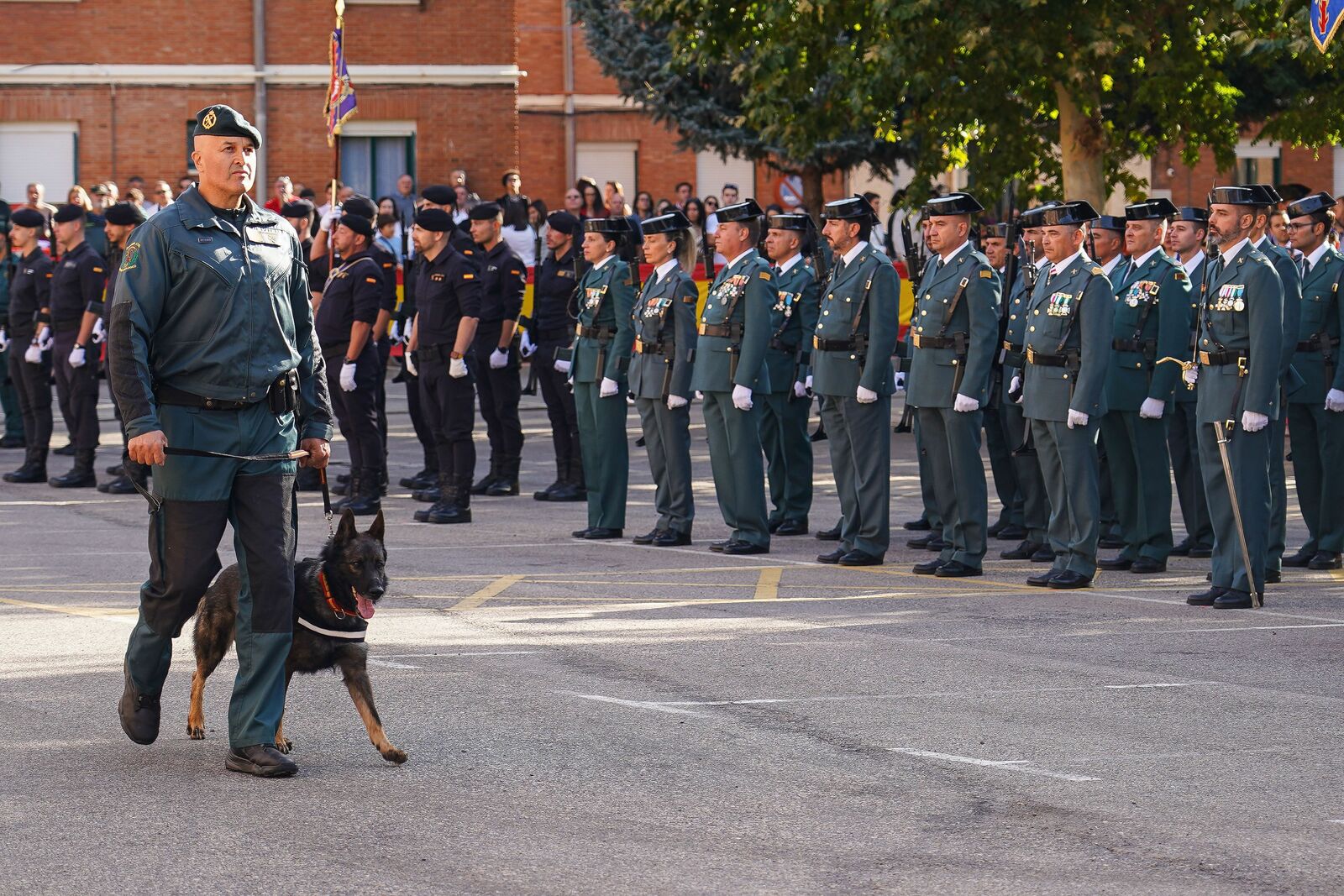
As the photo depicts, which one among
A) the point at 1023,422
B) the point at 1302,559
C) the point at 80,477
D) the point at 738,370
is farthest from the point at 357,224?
the point at 1302,559

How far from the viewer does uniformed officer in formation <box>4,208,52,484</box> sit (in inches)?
693

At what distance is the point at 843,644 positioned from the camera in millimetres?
9875

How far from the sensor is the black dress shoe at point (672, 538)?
45.1 feet

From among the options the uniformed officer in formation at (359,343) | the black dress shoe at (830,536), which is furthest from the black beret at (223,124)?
the uniformed officer in formation at (359,343)

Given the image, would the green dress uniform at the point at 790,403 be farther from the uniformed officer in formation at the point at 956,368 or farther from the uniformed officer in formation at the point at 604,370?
the uniformed officer in formation at the point at 956,368

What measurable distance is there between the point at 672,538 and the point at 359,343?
3095mm

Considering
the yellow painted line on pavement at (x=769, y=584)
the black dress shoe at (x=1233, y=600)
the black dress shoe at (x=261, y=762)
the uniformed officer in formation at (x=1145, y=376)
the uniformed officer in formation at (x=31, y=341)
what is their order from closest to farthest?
1. the black dress shoe at (x=261, y=762)
2. the black dress shoe at (x=1233, y=600)
3. the yellow painted line on pavement at (x=769, y=584)
4. the uniformed officer in formation at (x=1145, y=376)
5. the uniformed officer in formation at (x=31, y=341)

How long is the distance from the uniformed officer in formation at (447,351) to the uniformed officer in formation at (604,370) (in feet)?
2.75

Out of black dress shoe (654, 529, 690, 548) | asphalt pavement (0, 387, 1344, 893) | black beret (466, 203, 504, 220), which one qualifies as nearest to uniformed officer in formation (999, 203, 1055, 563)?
asphalt pavement (0, 387, 1344, 893)

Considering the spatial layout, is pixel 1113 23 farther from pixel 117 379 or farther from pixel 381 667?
pixel 117 379

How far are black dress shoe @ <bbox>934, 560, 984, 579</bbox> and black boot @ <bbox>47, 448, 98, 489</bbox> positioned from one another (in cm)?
801

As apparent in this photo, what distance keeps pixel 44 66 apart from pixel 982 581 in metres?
24.5

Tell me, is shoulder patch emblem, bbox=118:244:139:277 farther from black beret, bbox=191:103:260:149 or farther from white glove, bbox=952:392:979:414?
white glove, bbox=952:392:979:414

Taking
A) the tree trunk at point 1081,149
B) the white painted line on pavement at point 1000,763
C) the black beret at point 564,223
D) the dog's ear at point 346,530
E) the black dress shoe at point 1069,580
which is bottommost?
the white painted line on pavement at point 1000,763
